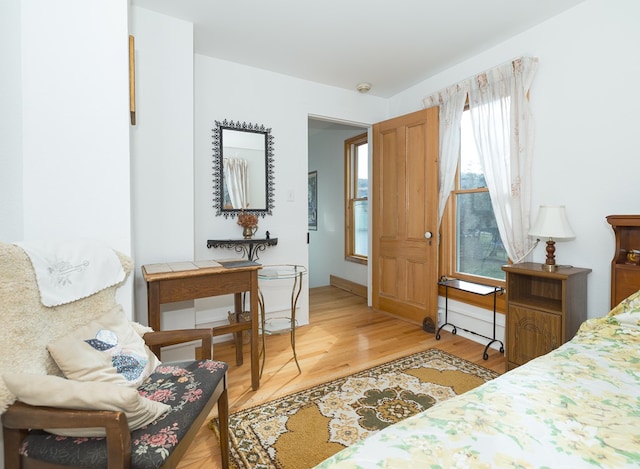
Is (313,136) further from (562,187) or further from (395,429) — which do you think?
(395,429)

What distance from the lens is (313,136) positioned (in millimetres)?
5781

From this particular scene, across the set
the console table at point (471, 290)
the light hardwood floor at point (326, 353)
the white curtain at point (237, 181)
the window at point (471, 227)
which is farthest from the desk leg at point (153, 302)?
the window at point (471, 227)

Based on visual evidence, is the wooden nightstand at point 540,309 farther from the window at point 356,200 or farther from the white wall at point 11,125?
the white wall at point 11,125

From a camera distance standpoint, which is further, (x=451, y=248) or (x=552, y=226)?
(x=451, y=248)

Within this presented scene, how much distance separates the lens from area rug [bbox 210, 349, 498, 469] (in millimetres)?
1612

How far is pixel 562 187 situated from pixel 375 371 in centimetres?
197

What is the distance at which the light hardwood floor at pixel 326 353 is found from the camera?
207 cm

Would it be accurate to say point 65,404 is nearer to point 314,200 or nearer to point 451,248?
point 451,248

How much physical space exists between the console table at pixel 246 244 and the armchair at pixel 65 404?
159 cm

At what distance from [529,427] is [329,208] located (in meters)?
4.80

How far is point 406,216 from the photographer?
3531 mm

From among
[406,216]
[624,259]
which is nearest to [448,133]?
[406,216]

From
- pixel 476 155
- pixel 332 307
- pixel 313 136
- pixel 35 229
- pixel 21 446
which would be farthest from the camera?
pixel 313 136

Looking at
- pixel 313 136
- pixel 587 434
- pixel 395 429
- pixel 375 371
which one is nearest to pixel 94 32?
pixel 395 429
